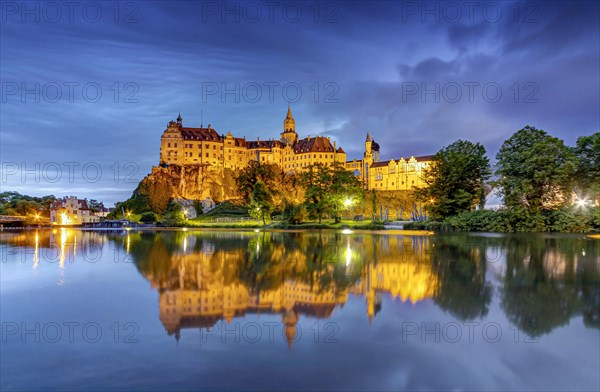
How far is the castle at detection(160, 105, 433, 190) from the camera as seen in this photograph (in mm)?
114875

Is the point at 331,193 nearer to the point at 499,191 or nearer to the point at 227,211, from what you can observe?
the point at 499,191

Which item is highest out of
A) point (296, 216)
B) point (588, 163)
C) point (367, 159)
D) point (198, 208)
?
point (367, 159)

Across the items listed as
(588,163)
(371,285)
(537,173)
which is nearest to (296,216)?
(537,173)

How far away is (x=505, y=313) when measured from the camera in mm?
8656

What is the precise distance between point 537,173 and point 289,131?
10585 centimetres

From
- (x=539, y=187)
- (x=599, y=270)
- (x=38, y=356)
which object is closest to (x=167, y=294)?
(x=38, y=356)

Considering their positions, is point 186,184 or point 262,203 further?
point 186,184

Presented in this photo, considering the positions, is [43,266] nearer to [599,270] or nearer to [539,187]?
[599,270]

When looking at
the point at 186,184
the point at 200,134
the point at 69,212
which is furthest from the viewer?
the point at 200,134

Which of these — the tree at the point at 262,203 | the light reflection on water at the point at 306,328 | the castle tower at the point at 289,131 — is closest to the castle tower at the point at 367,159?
the castle tower at the point at 289,131

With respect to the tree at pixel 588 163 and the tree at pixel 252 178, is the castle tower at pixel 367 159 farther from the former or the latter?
the tree at pixel 588 163

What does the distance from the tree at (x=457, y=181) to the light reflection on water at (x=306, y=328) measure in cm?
3179

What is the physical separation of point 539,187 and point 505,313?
1492 inches

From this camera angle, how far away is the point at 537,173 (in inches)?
1524
